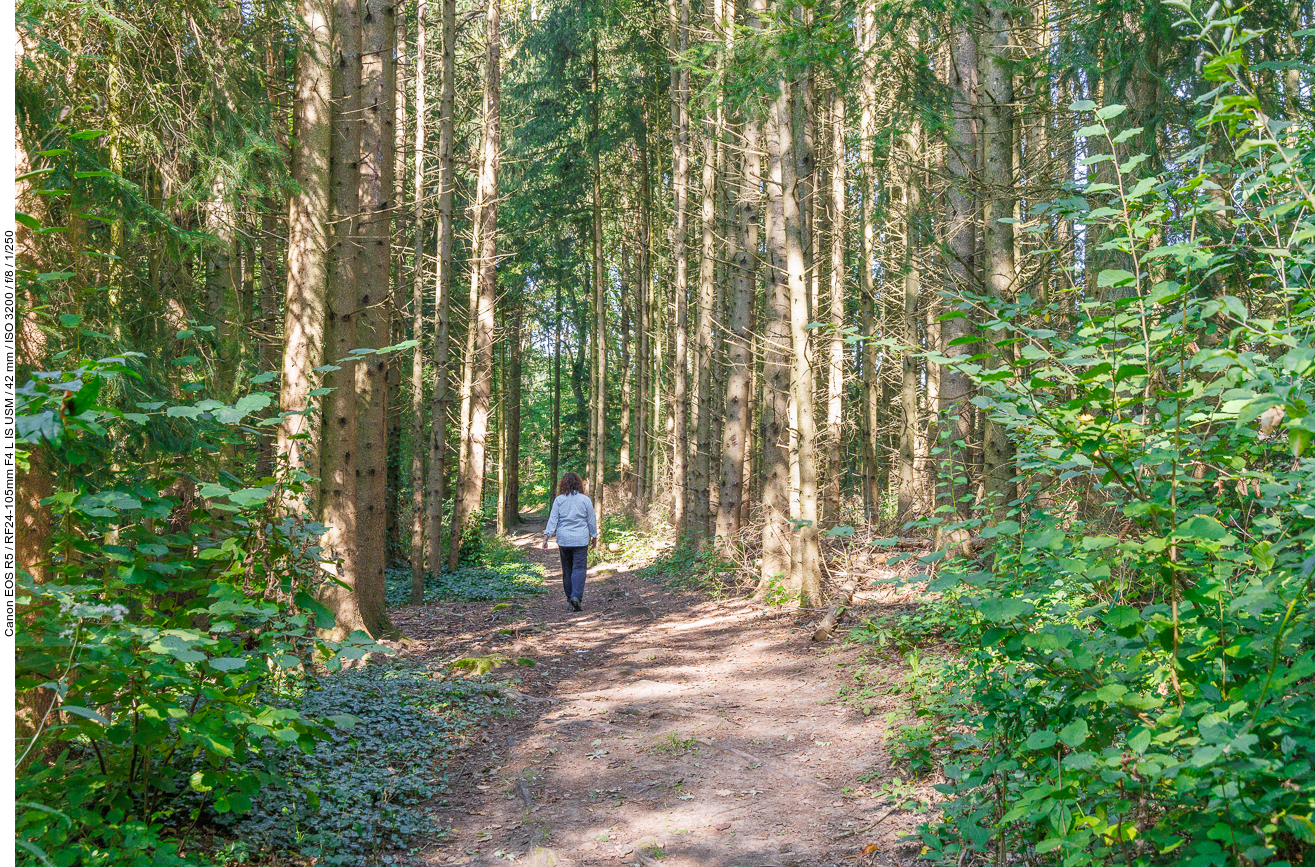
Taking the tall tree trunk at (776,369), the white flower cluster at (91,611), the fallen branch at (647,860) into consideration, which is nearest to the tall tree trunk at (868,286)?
the tall tree trunk at (776,369)

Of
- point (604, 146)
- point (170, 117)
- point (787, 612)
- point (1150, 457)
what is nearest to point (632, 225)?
point (604, 146)

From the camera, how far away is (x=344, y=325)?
725 cm

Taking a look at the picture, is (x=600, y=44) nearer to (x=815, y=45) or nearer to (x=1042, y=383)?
(x=815, y=45)

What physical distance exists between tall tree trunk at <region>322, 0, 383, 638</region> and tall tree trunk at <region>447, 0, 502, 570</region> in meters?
5.32

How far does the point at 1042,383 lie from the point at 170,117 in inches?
244

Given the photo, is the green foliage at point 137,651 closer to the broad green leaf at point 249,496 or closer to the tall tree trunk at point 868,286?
the broad green leaf at point 249,496

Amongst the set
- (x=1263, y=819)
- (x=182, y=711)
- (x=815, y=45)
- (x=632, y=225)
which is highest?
(x=632, y=225)

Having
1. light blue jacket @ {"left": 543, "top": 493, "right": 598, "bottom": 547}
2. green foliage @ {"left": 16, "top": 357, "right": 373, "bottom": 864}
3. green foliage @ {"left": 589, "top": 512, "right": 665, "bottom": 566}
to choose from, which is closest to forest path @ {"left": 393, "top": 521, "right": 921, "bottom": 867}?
green foliage @ {"left": 16, "top": 357, "right": 373, "bottom": 864}

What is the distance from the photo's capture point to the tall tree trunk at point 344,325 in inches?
278

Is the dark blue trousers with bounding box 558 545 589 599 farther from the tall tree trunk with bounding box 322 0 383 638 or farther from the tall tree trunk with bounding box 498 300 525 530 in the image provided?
the tall tree trunk with bounding box 498 300 525 530

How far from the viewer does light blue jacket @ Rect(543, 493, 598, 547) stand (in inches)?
417

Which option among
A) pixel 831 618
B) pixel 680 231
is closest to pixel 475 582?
pixel 831 618

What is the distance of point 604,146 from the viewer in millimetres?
20484

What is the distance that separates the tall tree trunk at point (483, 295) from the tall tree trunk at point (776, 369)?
5268 millimetres
